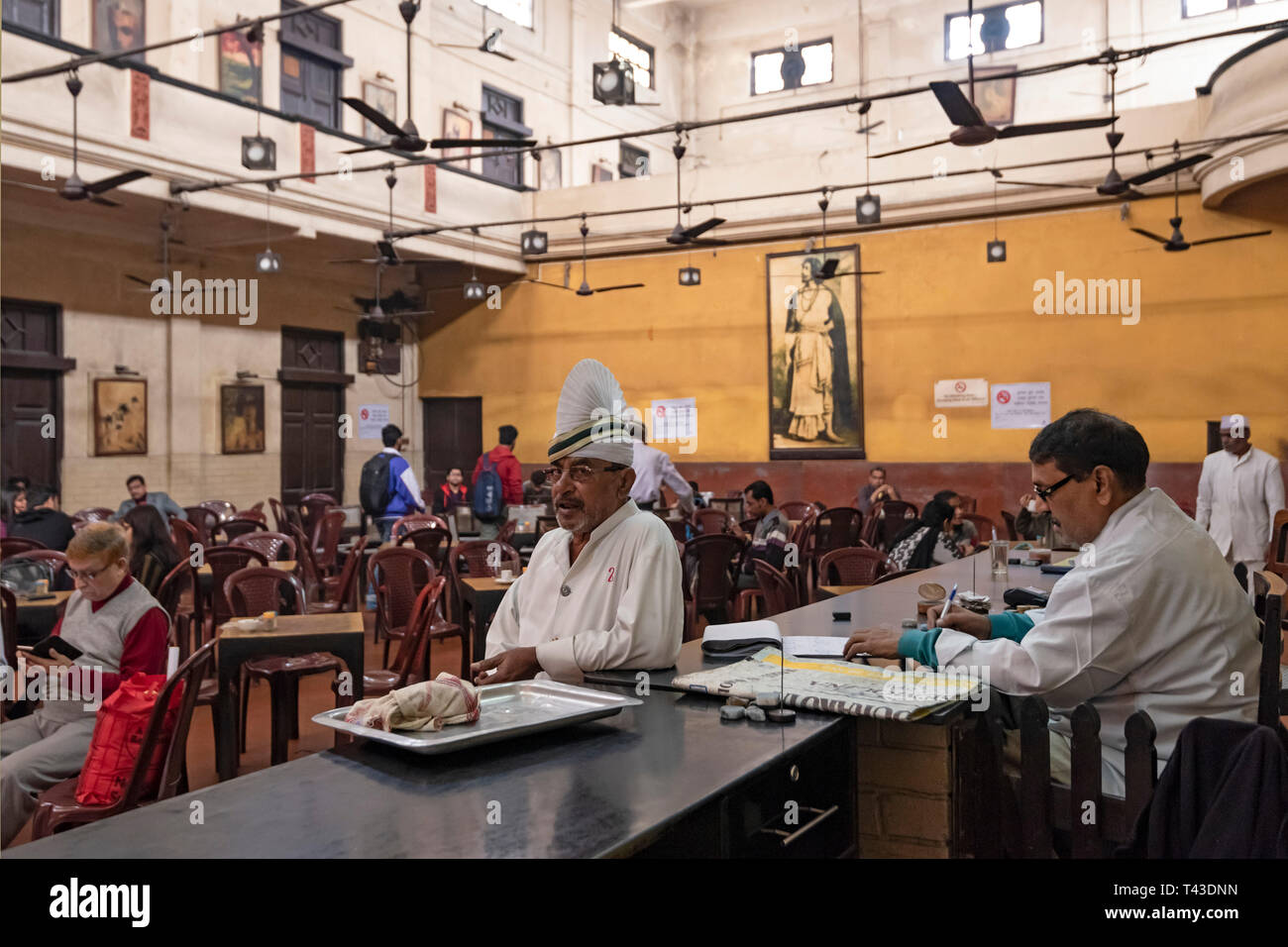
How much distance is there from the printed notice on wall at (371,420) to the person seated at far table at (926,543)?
10118 mm

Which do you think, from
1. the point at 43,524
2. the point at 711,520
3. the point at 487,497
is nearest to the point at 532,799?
the point at 43,524

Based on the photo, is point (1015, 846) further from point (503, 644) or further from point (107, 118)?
point (107, 118)

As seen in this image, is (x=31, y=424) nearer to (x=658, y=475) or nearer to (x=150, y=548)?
(x=150, y=548)

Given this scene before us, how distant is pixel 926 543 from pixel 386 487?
4761 mm

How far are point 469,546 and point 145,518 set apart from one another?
1.89m

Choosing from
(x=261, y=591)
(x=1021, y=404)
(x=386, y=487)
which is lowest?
(x=261, y=591)

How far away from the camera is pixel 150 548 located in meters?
5.50

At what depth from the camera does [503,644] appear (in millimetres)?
2729

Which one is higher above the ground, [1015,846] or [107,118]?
[107,118]

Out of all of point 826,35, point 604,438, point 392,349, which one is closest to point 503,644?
point 604,438

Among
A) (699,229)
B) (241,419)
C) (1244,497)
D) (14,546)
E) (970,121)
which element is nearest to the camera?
(970,121)

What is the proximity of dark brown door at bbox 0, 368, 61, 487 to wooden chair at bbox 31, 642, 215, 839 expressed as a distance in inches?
348

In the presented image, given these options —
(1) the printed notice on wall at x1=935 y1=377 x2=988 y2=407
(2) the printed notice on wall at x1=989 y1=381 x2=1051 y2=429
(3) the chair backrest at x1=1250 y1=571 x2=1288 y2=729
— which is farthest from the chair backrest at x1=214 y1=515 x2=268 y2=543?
(2) the printed notice on wall at x1=989 y1=381 x2=1051 y2=429
